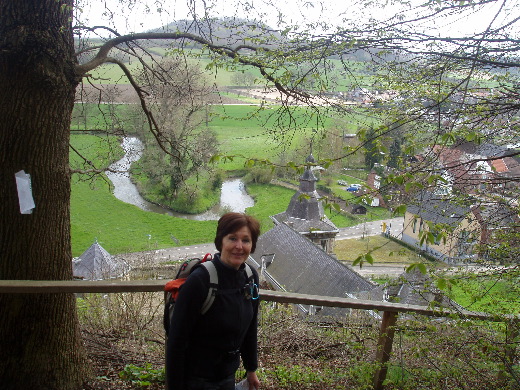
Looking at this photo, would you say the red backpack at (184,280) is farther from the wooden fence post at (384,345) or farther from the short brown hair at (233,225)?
the wooden fence post at (384,345)

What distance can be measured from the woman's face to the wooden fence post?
5.20 feet

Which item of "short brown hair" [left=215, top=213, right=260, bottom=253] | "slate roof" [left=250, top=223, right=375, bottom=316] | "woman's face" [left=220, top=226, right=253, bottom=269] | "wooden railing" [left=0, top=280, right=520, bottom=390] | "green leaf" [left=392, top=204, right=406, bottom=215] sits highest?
"green leaf" [left=392, top=204, right=406, bottom=215]

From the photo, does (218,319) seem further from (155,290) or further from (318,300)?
(318,300)

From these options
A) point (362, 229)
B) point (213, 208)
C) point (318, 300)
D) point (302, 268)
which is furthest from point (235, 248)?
point (362, 229)

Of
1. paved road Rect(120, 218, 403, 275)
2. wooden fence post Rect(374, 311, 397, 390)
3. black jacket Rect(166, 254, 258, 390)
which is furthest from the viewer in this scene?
paved road Rect(120, 218, 403, 275)

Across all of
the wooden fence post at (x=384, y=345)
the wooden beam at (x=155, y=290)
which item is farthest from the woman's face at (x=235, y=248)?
the wooden fence post at (x=384, y=345)

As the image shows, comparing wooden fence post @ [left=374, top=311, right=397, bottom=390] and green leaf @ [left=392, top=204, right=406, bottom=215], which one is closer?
green leaf @ [left=392, top=204, right=406, bottom=215]

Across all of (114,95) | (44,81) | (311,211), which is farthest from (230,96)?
(311,211)

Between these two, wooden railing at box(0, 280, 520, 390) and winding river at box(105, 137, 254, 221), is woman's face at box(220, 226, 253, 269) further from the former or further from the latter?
winding river at box(105, 137, 254, 221)

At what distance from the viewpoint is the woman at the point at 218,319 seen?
216cm

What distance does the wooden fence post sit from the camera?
132 inches

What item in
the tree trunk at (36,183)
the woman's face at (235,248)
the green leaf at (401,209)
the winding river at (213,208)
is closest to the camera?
the woman's face at (235,248)

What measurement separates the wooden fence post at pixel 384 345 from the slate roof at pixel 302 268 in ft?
47.5

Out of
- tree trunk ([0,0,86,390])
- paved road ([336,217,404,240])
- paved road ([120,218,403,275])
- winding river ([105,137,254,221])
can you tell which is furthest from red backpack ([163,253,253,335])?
paved road ([336,217,404,240])
